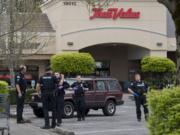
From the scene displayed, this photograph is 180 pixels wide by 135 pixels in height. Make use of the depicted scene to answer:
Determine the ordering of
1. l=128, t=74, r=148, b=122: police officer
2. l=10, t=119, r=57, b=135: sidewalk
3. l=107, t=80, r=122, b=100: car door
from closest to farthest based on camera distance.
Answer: l=10, t=119, r=57, b=135: sidewalk < l=128, t=74, r=148, b=122: police officer < l=107, t=80, r=122, b=100: car door

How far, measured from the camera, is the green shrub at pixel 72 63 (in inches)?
1697

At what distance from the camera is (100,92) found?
947 inches

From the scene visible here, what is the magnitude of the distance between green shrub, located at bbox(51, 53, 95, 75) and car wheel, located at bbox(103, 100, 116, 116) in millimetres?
18467

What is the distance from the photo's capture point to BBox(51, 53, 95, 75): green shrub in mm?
43094

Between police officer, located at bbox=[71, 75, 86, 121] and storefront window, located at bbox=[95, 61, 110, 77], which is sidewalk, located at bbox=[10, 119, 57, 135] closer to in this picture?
police officer, located at bbox=[71, 75, 86, 121]

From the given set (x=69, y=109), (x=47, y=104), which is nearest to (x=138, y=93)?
(x=69, y=109)

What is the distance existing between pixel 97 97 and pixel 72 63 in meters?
19.8

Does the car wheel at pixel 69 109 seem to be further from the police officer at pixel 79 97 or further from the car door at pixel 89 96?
the police officer at pixel 79 97

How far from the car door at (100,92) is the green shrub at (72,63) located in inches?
730

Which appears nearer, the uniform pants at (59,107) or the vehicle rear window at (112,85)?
the uniform pants at (59,107)

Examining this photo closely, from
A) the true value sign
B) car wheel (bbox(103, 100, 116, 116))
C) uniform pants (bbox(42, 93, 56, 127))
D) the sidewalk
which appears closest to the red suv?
car wheel (bbox(103, 100, 116, 116))

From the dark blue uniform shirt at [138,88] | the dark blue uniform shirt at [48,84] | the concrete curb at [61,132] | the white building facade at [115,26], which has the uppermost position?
the white building facade at [115,26]

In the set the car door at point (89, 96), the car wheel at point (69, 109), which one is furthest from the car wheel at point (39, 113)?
the car door at point (89, 96)

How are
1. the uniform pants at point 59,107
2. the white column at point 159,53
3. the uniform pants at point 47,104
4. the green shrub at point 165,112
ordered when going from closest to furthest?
the green shrub at point 165,112
the uniform pants at point 47,104
the uniform pants at point 59,107
the white column at point 159,53
